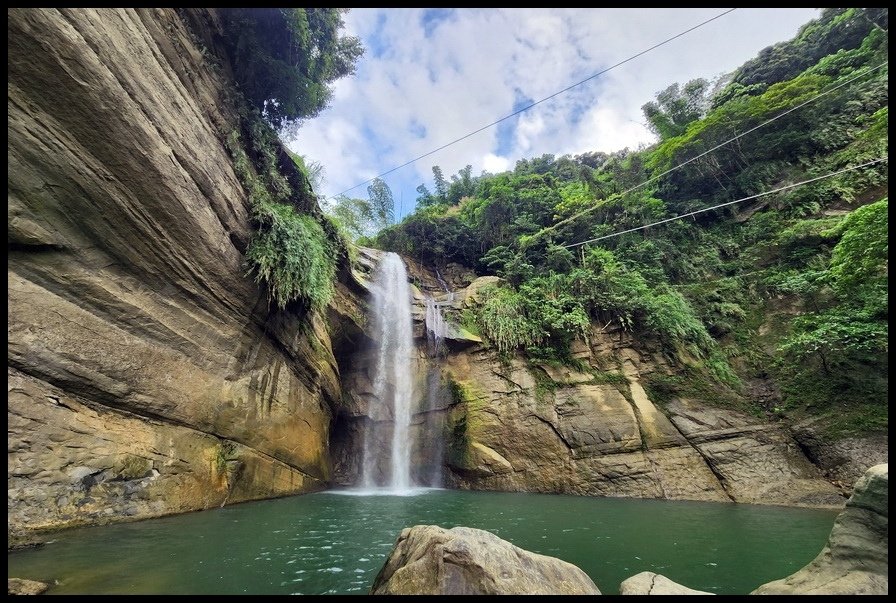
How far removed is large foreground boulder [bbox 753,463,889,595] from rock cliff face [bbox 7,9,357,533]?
9.30 metres

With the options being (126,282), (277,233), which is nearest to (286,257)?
Result: (277,233)

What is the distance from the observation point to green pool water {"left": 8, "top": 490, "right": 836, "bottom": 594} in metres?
4.49

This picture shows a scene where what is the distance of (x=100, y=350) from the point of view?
704 cm

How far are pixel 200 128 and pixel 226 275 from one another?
3304 millimetres

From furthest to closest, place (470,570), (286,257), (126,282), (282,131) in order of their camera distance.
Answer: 1. (282,131)
2. (286,257)
3. (126,282)
4. (470,570)

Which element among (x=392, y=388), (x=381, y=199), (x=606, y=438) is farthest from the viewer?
(x=381, y=199)

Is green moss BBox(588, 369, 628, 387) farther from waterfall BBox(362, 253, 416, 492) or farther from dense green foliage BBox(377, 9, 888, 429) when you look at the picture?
waterfall BBox(362, 253, 416, 492)

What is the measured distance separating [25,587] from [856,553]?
25.3 ft

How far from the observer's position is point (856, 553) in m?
3.72

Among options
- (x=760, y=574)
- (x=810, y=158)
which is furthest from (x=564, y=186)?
(x=760, y=574)

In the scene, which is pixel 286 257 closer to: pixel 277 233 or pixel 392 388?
pixel 277 233

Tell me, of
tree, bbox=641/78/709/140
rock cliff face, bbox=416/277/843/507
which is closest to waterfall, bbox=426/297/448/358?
rock cliff face, bbox=416/277/843/507

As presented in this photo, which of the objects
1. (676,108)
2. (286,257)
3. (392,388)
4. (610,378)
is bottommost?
(610,378)

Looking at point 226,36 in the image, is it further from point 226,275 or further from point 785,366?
point 785,366
